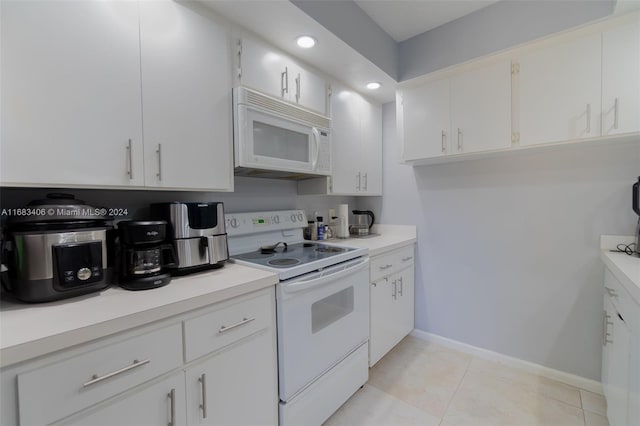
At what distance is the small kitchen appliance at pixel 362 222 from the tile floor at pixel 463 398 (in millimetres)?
1139

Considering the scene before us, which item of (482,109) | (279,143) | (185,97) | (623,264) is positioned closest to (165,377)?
(185,97)

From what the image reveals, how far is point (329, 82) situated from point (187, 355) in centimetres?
197

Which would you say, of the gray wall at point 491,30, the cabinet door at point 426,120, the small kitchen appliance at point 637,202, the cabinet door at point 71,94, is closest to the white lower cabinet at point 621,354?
the small kitchen appliance at point 637,202

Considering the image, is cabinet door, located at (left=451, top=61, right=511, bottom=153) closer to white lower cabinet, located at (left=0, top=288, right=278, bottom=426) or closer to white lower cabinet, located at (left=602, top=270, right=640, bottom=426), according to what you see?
white lower cabinet, located at (left=602, top=270, right=640, bottom=426)

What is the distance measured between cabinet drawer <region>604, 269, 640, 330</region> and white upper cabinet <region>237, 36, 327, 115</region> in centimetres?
191

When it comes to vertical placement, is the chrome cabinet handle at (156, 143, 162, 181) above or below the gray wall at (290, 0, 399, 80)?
below

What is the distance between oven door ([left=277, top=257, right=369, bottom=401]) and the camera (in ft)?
4.27

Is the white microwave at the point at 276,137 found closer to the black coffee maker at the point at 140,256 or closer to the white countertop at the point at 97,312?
the black coffee maker at the point at 140,256

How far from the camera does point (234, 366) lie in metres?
1.12

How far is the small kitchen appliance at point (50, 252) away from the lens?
0.87m

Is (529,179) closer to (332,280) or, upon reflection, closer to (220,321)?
(332,280)

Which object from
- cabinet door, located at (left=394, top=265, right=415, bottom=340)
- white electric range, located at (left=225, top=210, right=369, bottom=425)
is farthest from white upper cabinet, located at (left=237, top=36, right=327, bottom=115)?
cabinet door, located at (left=394, top=265, right=415, bottom=340)

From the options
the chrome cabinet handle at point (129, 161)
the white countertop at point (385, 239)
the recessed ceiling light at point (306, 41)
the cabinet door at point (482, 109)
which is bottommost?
the white countertop at point (385, 239)

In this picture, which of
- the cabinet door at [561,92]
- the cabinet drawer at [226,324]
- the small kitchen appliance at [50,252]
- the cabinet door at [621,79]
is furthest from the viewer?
the cabinet door at [561,92]
